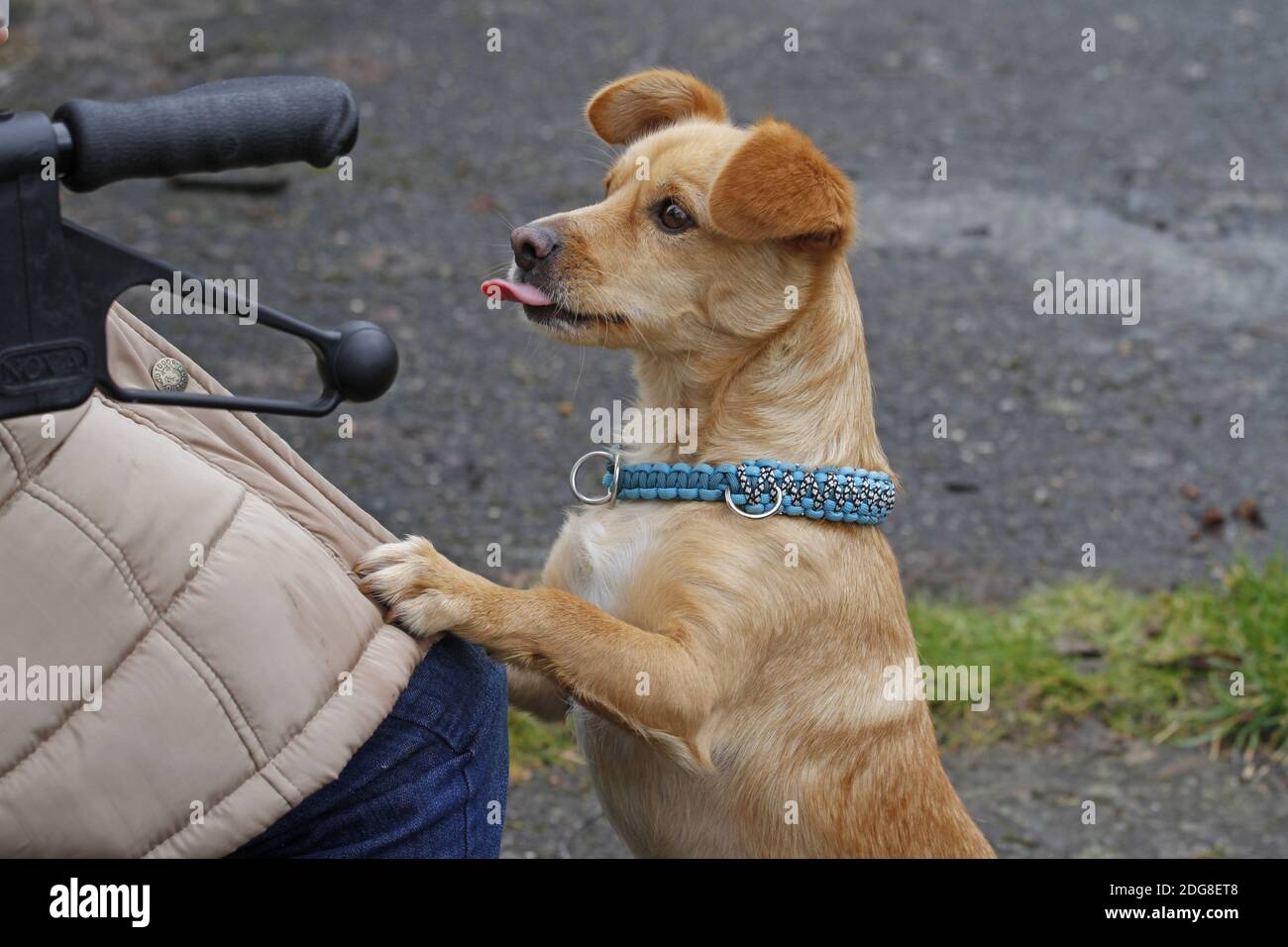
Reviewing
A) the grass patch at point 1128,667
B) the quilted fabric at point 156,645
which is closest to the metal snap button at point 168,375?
the quilted fabric at point 156,645

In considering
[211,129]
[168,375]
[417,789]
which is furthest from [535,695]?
[211,129]

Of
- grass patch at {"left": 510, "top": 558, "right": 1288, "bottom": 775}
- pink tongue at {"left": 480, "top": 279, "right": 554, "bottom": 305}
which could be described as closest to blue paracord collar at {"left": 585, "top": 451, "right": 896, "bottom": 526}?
pink tongue at {"left": 480, "top": 279, "right": 554, "bottom": 305}

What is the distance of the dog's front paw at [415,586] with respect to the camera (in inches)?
71.6

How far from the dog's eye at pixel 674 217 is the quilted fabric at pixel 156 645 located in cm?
131

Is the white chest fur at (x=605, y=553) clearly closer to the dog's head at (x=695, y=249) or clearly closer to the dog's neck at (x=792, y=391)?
the dog's neck at (x=792, y=391)

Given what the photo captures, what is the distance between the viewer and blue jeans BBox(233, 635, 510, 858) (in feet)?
5.48

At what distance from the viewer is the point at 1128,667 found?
4.23 m

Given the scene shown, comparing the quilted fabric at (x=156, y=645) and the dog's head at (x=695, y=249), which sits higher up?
the dog's head at (x=695, y=249)

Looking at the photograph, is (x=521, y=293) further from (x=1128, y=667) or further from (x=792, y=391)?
(x=1128, y=667)

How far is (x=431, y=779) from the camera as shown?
1764mm

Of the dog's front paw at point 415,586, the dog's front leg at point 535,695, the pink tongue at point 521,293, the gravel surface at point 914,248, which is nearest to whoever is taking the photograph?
the dog's front paw at point 415,586

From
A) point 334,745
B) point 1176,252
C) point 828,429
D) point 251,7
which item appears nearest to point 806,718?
point 828,429

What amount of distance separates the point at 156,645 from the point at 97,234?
455mm
